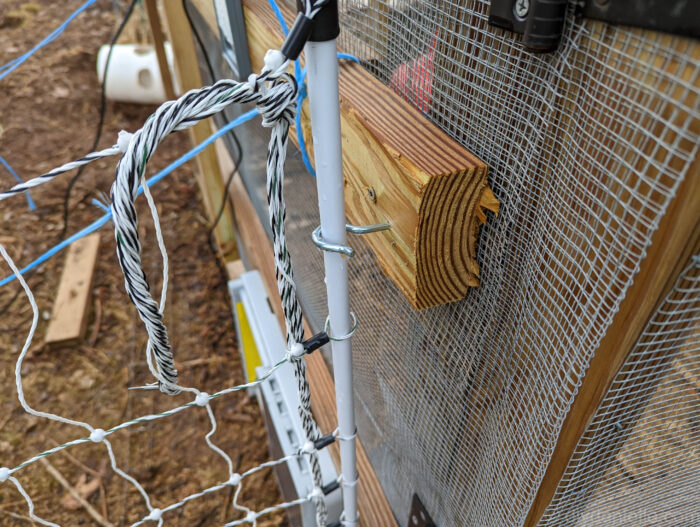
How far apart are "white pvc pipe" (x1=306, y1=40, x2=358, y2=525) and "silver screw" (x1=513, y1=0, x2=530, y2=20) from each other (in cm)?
14

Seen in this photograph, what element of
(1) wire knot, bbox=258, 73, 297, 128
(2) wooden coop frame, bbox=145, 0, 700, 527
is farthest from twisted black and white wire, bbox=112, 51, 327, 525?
(2) wooden coop frame, bbox=145, 0, 700, 527

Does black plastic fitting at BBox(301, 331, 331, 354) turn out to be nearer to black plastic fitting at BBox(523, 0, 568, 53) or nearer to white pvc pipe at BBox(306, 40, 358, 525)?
white pvc pipe at BBox(306, 40, 358, 525)

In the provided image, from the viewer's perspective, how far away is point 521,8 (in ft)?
1.26

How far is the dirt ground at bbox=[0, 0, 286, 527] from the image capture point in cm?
186

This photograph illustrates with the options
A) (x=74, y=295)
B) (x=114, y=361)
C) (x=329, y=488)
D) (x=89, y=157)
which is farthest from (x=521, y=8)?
(x=74, y=295)

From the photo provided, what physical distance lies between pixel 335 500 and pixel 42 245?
2.47 m

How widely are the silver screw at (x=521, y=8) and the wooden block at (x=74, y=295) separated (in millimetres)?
2439

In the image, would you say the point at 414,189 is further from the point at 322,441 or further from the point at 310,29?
the point at 322,441

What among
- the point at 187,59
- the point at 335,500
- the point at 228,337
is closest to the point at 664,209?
the point at 335,500

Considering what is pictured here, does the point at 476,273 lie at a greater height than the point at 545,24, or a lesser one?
lesser

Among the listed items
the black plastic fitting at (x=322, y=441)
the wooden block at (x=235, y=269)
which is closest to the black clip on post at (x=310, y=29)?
the black plastic fitting at (x=322, y=441)

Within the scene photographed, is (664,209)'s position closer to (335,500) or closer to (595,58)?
(595,58)

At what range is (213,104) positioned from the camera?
439 millimetres

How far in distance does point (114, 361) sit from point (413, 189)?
218cm
